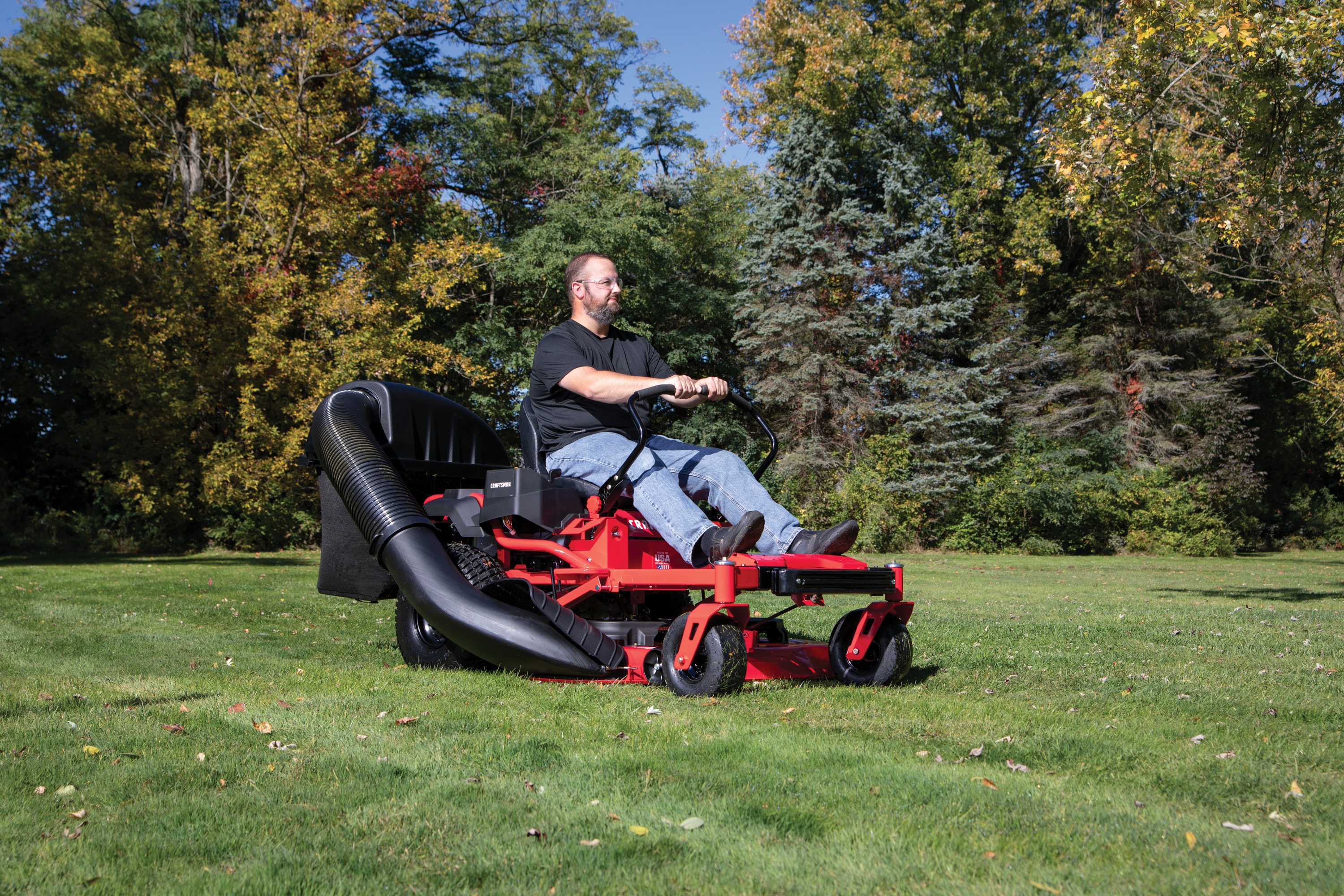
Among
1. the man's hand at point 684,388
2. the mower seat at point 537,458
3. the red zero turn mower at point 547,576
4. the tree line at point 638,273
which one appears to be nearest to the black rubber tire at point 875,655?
the red zero turn mower at point 547,576

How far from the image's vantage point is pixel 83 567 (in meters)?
14.6

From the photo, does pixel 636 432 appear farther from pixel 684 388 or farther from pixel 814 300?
pixel 814 300

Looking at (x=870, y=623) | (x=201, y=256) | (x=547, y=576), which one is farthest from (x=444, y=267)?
(x=870, y=623)

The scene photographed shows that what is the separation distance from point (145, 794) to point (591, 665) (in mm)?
2187

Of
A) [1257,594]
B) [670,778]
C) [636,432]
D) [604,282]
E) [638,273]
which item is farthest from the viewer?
[638,273]

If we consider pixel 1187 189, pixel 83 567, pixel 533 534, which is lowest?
pixel 83 567

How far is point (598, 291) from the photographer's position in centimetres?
539

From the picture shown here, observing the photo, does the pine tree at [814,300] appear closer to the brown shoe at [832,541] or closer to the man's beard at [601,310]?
the man's beard at [601,310]

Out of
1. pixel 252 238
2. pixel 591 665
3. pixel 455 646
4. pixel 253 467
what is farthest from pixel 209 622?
pixel 252 238

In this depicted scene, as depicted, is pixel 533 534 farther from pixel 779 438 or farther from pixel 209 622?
pixel 779 438

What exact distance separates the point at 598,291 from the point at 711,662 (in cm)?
210

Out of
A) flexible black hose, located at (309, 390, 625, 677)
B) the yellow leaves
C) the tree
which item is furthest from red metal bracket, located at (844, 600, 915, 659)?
the yellow leaves

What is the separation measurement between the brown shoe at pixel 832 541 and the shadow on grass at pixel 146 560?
13.2m

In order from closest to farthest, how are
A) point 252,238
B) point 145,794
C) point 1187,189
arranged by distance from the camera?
point 145,794 → point 1187,189 → point 252,238
